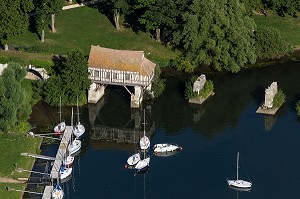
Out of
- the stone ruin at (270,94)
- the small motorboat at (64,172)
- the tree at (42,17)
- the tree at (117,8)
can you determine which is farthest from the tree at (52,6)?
the small motorboat at (64,172)

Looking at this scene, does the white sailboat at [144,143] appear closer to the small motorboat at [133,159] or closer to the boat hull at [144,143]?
the boat hull at [144,143]

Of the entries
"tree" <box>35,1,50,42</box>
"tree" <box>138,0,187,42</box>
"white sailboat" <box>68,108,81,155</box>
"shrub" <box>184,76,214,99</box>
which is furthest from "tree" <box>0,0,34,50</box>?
"shrub" <box>184,76,214,99</box>

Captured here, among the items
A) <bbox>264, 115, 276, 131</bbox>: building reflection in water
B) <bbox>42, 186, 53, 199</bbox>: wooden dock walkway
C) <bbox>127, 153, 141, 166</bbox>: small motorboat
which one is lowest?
<bbox>42, 186, 53, 199</bbox>: wooden dock walkway

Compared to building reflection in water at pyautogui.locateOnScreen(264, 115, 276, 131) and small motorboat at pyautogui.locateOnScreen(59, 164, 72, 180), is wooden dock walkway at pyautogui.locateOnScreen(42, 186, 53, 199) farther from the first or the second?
building reflection in water at pyautogui.locateOnScreen(264, 115, 276, 131)

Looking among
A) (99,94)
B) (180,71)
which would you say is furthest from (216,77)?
(99,94)

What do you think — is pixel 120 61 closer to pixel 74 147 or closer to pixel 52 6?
pixel 74 147

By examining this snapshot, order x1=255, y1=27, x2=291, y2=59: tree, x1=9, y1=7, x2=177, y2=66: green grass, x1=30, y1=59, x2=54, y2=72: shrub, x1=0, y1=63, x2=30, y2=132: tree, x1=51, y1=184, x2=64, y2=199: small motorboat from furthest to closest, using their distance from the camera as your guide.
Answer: x1=9, y1=7, x2=177, y2=66: green grass < x1=255, y1=27, x2=291, y2=59: tree < x1=30, y1=59, x2=54, y2=72: shrub < x1=0, y1=63, x2=30, y2=132: tree < x1=51, y1=184, x2=64, y2=199: small motorboat

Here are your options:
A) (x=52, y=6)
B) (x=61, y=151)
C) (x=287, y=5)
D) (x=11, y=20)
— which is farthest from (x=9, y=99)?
(x=287, y=5)
